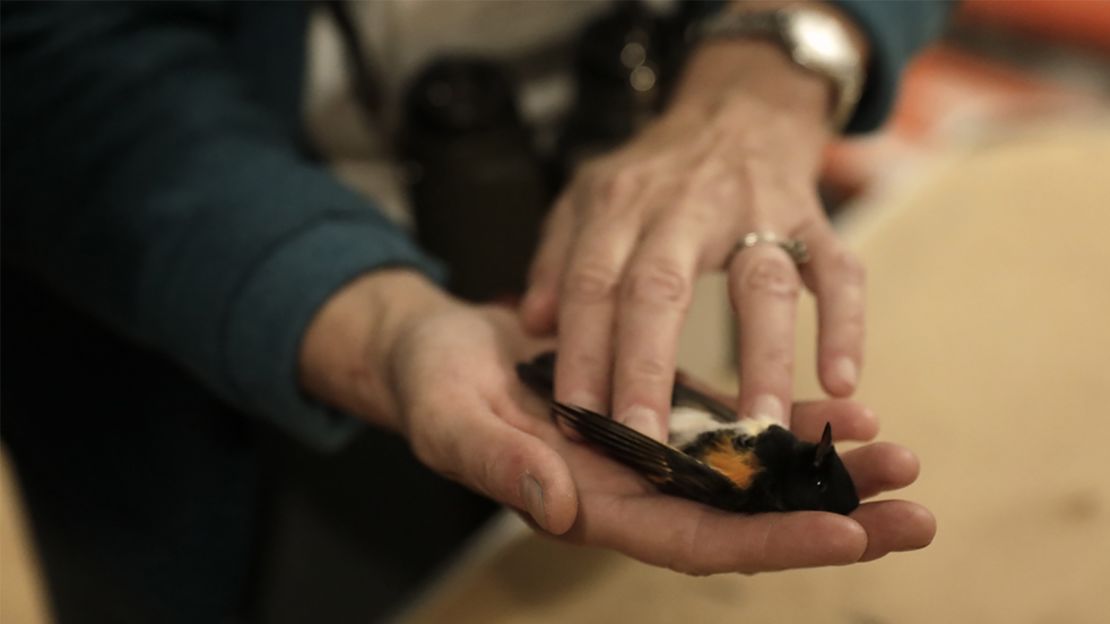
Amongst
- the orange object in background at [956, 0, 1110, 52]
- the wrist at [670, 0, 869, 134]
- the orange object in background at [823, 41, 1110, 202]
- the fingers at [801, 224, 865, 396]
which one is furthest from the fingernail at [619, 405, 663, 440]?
the orange object in background at [956, 0, 1110, 52]

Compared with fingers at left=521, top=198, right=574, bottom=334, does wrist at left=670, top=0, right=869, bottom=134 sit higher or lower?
higher

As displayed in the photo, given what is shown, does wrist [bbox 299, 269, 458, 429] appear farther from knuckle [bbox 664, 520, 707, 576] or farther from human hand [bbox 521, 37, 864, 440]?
knuckle [bbox 664, 520, 707, 576]

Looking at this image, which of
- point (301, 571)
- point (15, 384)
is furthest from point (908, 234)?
point (15, 384)

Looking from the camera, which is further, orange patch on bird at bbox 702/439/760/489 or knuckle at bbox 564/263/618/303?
knuckle at bbox 564/263/618/303

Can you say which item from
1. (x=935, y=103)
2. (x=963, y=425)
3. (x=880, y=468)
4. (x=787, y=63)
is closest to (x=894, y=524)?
(x=880, y=468)

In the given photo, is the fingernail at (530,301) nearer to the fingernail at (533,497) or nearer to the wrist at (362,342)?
the wrist at (362,342)

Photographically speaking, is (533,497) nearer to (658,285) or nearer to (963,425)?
(658,285)

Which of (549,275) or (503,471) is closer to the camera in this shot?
(503,471)

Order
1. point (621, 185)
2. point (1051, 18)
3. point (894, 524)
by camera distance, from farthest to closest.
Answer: point (1051, 18), point (621, 185), point (894, 524)
